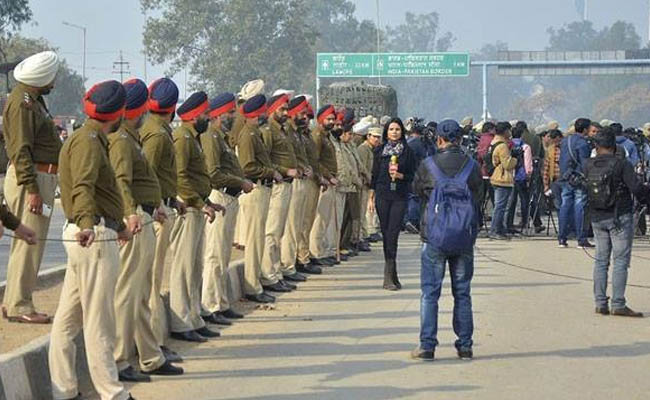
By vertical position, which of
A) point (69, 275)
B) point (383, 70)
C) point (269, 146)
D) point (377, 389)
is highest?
point (383, 70)

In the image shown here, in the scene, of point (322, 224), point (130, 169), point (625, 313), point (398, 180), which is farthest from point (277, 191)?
point (130, 169)

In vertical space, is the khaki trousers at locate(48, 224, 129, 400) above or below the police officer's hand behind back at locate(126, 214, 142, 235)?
below

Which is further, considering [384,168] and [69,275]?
[384,168]

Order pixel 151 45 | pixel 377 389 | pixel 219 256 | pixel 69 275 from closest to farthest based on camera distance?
1. pixel 69 275
2. pixel 377 389
3. pixel 219 256
4. pixel 151 45

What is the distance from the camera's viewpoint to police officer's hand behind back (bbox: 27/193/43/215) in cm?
1145

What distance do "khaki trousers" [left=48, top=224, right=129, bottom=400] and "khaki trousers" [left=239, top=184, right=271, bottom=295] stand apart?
5.72 metres

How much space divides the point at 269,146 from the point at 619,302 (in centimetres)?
421

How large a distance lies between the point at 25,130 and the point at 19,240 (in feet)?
2.95

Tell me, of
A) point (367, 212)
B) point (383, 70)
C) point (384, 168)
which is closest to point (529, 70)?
point (383, 70)

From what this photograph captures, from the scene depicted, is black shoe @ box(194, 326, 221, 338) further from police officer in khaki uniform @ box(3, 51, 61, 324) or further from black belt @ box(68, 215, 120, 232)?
black belt @ box(68, 215, 120, 232)

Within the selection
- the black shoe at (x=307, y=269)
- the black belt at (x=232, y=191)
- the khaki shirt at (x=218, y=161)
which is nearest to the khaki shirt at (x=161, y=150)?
the khaki shirt at (x=218, y=161)

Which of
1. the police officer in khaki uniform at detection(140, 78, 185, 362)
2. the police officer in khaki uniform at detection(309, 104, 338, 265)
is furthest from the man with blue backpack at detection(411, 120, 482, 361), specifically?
the police officer in khaki uniform at detection(309, 104, 338, 265)

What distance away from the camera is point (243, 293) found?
15.2 meters

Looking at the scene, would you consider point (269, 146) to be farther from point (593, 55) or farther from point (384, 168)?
point (593, 55)
